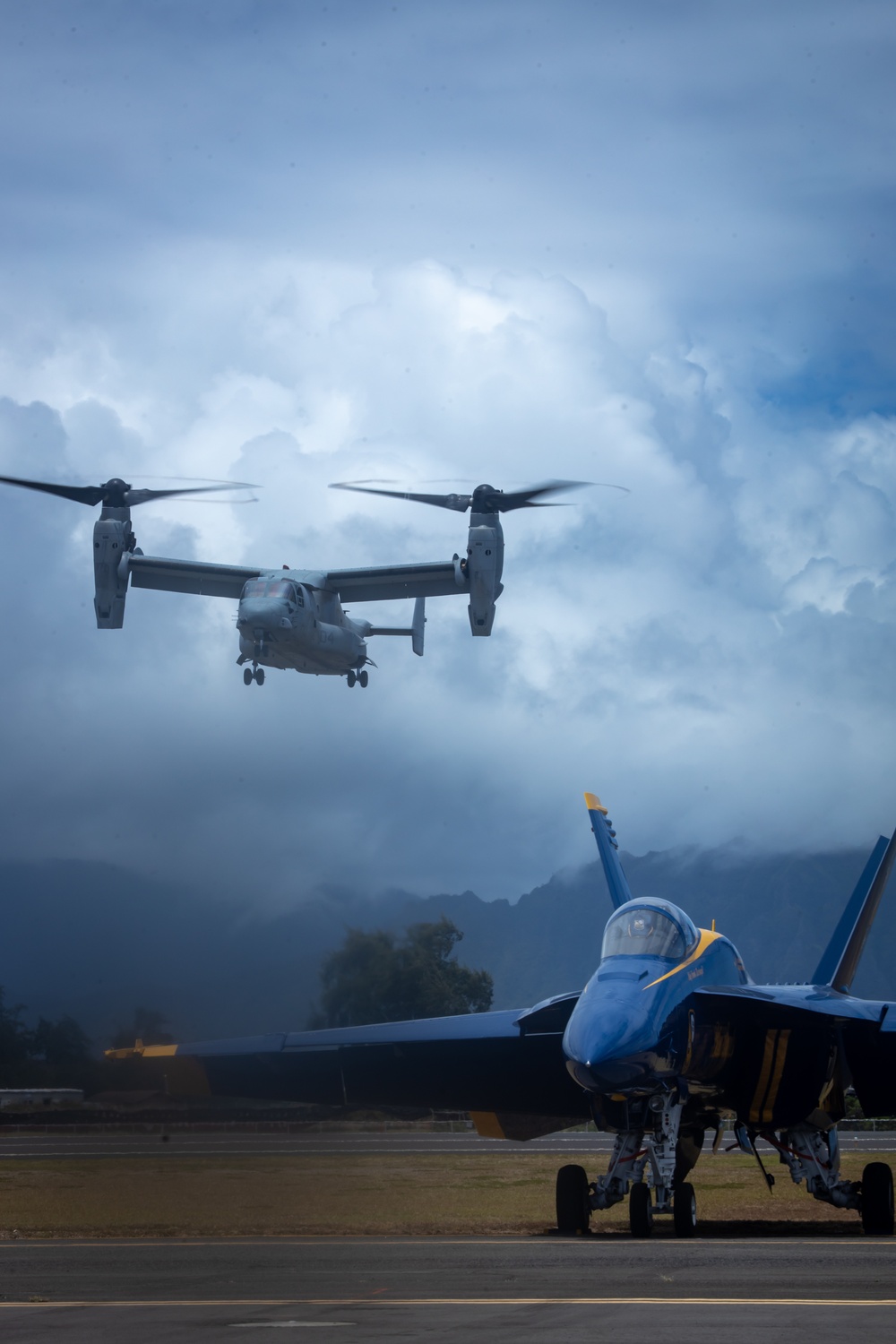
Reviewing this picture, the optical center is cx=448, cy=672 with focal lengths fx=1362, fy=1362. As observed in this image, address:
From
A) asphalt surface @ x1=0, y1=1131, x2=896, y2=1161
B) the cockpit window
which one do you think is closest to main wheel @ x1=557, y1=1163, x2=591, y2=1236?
asphalt surface @ x1=0, y1=1131, x2=896, y2=1161

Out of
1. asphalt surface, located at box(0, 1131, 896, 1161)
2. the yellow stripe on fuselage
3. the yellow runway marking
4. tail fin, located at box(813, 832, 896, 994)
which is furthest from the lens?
asphalt surface, located at box(0, 1131, 896, 1161)

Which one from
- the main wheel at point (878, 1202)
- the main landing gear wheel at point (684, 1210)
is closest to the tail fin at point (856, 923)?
the main wheel at point (878, 1202)

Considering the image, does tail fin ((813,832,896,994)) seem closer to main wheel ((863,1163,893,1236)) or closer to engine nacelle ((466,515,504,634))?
main wheel ((863,1163,893,1236))

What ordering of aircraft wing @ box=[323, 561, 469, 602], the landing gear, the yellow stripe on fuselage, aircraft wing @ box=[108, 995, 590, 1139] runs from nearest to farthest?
the landing gear < the yellow stripe on fuselage < aircraft wing @ box=[108, 995, 590, 1139] < aircraft wing @ box=[323, 561, 469, 602]

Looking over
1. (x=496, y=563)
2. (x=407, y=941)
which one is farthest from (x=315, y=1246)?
(x=496, y=563)

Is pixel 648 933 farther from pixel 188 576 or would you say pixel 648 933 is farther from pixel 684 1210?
pixel 188 576

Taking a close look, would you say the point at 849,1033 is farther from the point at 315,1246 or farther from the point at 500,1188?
the point at 500,1188

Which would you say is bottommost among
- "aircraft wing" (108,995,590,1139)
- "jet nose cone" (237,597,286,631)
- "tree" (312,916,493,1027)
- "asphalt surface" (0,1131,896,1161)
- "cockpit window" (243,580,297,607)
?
"asphalt surface" (0,1131,896,1161)
